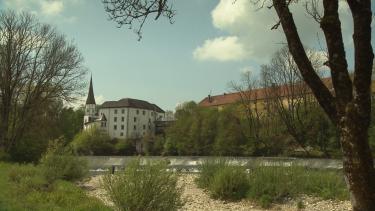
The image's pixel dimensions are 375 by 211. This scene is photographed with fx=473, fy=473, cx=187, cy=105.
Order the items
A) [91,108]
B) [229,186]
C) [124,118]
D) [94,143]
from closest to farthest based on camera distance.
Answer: [229,186] < [94,143] < [124,118] < [91,108]

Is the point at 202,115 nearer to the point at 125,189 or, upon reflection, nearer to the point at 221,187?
the point at 221,187

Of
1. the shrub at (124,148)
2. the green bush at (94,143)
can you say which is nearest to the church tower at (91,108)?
the shrub at (124,148)

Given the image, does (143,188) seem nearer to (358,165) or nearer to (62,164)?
(358,165)

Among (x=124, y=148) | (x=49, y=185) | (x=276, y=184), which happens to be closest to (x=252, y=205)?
(x=276, y=184)

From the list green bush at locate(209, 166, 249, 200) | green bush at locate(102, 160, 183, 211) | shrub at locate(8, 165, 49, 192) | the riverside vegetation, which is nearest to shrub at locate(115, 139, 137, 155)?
the riverside vegetation

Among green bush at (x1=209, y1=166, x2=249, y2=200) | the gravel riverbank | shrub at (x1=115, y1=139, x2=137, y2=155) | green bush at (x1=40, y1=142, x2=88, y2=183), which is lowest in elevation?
the gravel riverbank

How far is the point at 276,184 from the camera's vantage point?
61.8 feet

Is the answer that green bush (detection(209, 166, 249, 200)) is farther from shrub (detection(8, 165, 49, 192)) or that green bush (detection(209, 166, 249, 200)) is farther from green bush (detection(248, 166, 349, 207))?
shrub (detection(8, 165, 49, 192))

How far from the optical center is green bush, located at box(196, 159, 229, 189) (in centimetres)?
2216

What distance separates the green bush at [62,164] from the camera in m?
22.2

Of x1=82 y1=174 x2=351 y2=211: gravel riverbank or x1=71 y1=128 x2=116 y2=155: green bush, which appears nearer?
x1=82 y1=174 x2=351 y2=211: gravel riverbank

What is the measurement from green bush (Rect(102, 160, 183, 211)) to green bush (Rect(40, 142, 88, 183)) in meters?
11.0

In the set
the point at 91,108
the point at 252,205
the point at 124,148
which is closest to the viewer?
the point at 252,205

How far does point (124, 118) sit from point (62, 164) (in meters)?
82.3
